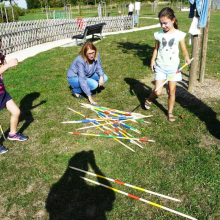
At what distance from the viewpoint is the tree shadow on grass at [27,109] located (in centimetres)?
499

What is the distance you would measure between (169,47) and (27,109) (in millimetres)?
3487

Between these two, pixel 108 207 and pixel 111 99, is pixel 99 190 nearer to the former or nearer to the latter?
pixel 108 207

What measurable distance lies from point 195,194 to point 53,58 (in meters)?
8.83

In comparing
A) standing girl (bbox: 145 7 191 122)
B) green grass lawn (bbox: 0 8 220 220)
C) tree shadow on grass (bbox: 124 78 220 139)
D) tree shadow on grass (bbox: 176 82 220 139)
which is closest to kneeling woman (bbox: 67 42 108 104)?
green grass lawn (bbox: 0 8 220 220)

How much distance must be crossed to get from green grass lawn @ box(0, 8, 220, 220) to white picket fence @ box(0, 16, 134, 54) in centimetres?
758

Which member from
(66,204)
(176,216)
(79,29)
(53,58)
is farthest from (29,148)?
(79,29)

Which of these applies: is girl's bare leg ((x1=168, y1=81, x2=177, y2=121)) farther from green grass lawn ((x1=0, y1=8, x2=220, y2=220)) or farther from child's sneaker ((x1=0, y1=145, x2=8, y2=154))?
child's sneaker ((x1=0, y1=145, x2=8, y2=154))

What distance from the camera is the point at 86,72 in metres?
5.96

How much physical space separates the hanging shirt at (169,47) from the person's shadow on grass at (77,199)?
242cm

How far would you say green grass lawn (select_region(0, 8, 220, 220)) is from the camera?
9.85 ft

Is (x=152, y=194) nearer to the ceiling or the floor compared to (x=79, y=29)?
nearer to the floor

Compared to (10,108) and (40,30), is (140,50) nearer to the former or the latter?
(40,30)

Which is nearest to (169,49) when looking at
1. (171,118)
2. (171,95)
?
(171,95)

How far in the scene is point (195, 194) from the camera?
10.3 feet
